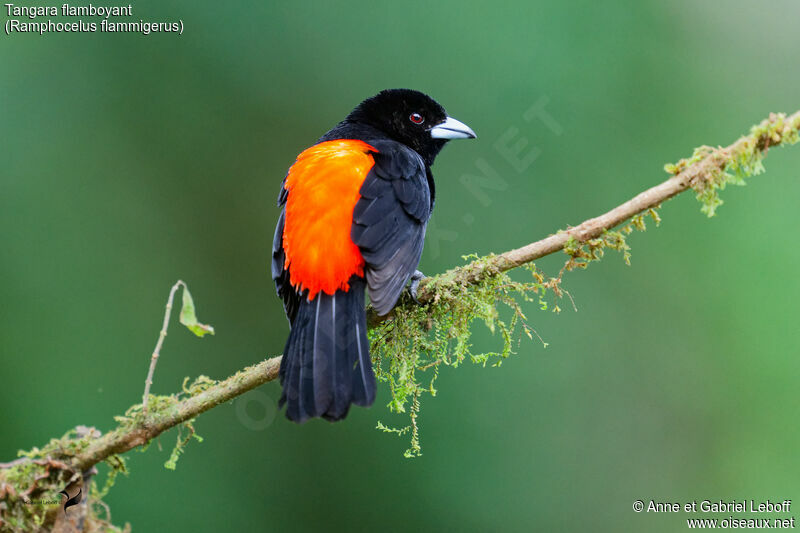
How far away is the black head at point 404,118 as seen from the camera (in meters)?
4.05

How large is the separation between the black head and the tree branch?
1.68 metres

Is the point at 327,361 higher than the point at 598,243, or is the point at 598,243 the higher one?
the point at 598,243

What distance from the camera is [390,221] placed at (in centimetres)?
302

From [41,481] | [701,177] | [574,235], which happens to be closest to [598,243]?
[574,235]

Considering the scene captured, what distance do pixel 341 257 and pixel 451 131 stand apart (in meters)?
1.44

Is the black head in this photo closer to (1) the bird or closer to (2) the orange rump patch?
(1) the bird

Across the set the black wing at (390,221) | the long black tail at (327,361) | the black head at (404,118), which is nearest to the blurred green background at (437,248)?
the black head at (404,118)

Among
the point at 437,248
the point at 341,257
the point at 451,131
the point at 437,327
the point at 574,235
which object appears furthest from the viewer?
the point at 437,248

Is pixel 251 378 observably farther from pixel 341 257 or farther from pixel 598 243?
pixel 598 243

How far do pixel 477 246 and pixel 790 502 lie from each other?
253cm

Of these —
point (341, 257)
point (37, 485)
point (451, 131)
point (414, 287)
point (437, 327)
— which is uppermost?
point (451, 131)

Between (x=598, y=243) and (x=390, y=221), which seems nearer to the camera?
(x=598, y=243)

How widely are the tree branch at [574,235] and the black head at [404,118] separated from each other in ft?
5.50

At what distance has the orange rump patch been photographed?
2842 millimetres
